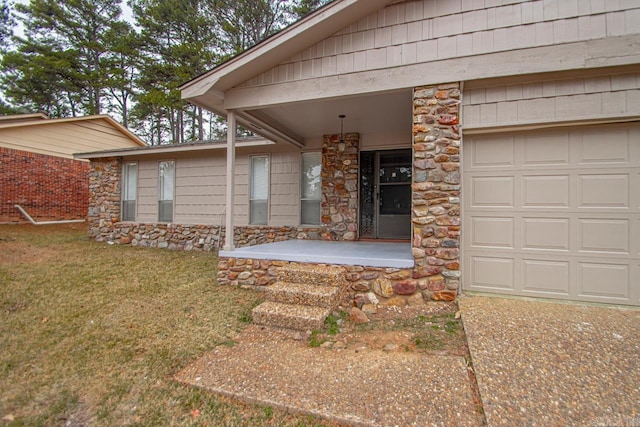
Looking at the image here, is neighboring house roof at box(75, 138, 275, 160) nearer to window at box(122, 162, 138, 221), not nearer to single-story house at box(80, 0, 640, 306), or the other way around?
window at box(122, 162, 138, 221)

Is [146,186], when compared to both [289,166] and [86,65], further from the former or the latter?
[86,65]

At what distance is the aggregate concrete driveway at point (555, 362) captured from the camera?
1.72 m

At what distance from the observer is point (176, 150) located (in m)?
7.80

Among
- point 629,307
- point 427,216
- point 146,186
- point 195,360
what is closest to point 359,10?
point 427,216

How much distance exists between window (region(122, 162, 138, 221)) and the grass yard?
325 centimetres

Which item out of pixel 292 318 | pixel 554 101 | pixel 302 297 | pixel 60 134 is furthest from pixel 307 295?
pixel 60 134

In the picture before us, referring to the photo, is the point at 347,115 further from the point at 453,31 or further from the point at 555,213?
the point at 555,213

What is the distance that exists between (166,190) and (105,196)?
2065mm

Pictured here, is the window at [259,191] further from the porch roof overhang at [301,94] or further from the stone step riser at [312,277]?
the stone step riser at [312,277]

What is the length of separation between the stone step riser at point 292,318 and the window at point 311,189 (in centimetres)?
367

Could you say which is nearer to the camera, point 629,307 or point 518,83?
point 629,307

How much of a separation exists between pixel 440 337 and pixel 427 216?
4.36ft

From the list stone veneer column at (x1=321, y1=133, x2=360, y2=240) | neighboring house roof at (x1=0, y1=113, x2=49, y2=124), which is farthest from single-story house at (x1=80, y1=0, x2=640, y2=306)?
neighboring house roof at (x1=0, y1=113, x2=49, y2=124)

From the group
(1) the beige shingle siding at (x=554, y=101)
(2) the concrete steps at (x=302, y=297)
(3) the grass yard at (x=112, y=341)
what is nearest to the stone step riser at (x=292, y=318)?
(2) the concrete steps at (x=302, y=297)
